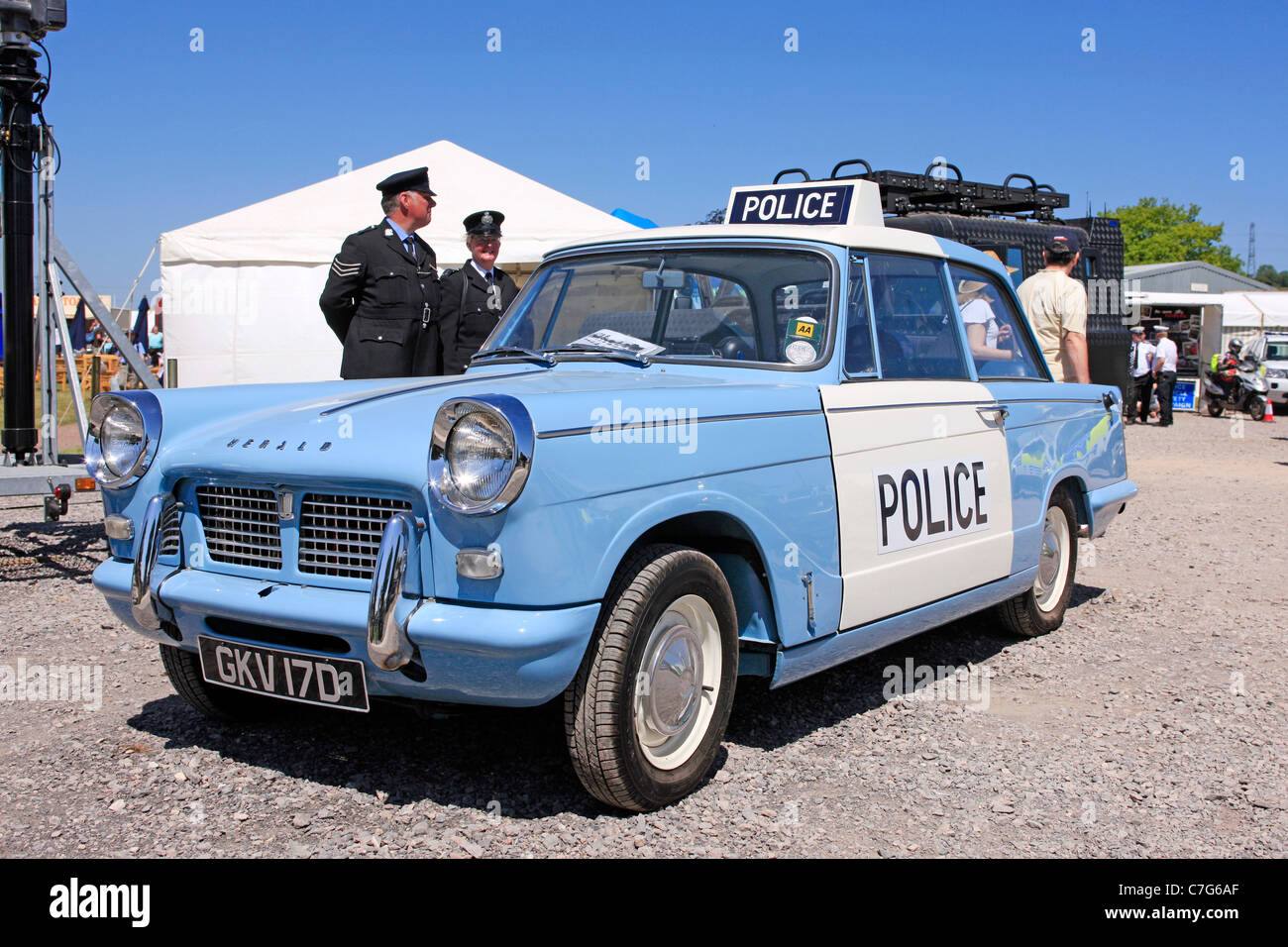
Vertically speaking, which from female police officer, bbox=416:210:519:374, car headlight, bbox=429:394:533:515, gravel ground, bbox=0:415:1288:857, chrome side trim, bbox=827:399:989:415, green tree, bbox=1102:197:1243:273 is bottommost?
gravel ground, bbox=0:415:1288:857

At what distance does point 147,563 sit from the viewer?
3.25 meters

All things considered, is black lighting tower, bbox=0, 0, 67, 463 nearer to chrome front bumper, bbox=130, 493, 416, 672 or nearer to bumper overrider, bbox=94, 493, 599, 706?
bumper overrider, bbox=94, 493, 599, 706

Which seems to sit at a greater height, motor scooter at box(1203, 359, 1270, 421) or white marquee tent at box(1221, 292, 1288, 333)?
white marquee tent at box(1221, 292, 1288, 333)

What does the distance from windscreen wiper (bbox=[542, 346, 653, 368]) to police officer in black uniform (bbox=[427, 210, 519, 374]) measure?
1.98 meters

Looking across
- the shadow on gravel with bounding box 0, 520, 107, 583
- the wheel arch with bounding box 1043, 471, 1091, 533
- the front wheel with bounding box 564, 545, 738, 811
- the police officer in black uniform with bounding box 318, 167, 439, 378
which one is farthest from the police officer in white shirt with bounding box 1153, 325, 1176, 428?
the front wheel with bounding box 564, 545, 738, 811

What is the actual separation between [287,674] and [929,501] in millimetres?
2348

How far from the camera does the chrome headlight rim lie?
11.1 ft

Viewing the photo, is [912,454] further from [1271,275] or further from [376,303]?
[1271,275]

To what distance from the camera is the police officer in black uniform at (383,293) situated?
18.5ft

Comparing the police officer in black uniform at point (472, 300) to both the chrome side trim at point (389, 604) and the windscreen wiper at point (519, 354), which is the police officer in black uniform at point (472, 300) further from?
the chrome side trim at point (389, 604)

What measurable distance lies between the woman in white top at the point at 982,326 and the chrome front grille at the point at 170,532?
3155mm

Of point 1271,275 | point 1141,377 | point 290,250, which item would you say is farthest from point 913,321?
point 1271,275

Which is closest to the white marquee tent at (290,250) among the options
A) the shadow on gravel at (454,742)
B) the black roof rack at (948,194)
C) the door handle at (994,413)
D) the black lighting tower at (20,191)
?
the black roof rack at (948,194)
